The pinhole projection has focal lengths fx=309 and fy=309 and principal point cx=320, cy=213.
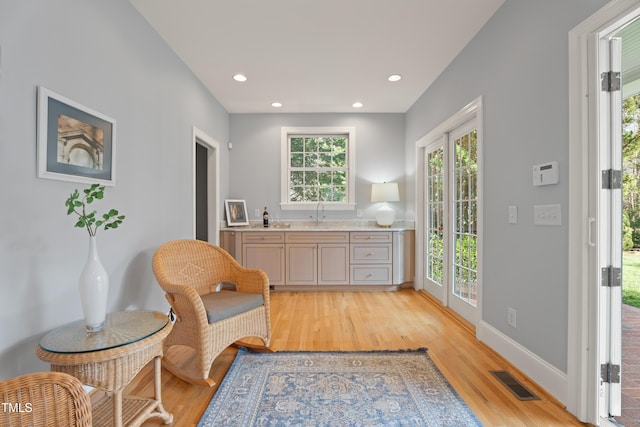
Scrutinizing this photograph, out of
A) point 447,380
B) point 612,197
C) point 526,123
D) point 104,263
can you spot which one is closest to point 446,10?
point 526,123

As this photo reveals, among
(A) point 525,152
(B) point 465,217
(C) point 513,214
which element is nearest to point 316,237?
(B) point 465,217

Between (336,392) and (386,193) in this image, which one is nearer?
(336,392)

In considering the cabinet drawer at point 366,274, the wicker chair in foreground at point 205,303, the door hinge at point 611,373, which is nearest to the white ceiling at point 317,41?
the wicker chair in foreground at point 205,303

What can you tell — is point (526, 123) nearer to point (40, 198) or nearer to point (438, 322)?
point (438, 322)

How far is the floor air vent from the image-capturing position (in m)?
1.76

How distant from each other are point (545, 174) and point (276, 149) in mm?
3469

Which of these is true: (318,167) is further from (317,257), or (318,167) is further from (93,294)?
(93,294)

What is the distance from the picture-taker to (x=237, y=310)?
210 cm

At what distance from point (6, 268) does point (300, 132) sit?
12.2 feet

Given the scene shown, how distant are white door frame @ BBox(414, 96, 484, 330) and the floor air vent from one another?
56 centimetres

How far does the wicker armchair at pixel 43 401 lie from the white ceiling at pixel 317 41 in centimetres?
229

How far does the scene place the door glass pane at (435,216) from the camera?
11.5ft

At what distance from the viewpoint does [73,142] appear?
1.65 metres

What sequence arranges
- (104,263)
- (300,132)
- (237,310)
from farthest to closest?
(300,132) < (237,310) < (104,263)
